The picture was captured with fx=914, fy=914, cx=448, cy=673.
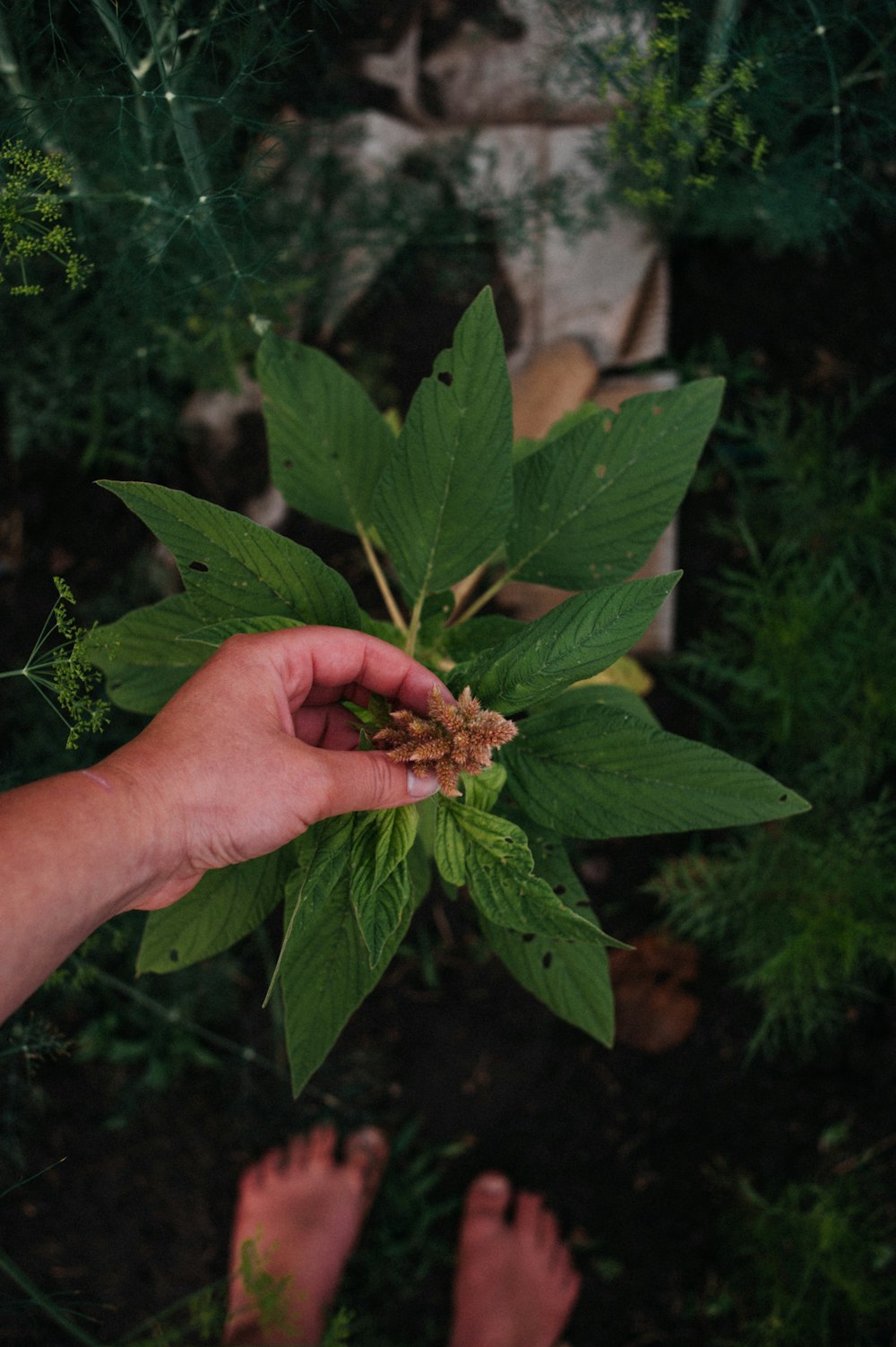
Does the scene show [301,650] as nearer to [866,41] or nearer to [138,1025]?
[138,1025]

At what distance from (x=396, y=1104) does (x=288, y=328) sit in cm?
186

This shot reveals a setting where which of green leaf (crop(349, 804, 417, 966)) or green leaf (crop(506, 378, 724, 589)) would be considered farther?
green leaf (crop(506, 378, 724, 589))

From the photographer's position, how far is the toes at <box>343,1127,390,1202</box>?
2.28 metres

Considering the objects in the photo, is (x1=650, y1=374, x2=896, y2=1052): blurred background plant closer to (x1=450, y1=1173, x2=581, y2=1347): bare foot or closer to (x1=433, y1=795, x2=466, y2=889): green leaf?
(x1=450, y1=1173, x2=581, y2=1347): bare foot

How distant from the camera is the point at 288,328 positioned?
204cm

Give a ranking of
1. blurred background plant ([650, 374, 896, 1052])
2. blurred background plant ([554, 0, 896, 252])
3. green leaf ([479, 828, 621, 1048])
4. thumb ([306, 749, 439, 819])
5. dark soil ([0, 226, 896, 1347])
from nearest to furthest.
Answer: thumb ([306, 749, 439, 819]), green leaf ([479, 828, 621, 1048]), blurred background plant ([554, 0, 896, 252]), blurred background plant ([650, 374, 896, 1052]), dark soil ([0, 226, 896, 1347])

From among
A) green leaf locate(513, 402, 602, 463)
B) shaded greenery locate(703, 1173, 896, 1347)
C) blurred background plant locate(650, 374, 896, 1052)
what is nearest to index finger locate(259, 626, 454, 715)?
green leaf locate(513, 402, 602, 463)

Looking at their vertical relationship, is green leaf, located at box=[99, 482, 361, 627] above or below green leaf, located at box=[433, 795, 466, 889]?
above

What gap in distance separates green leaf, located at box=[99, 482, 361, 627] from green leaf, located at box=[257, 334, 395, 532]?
29 centimetres

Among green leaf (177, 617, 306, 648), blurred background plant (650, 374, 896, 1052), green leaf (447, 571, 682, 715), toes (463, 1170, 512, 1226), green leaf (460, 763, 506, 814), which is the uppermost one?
green leaf (447, 571, 682, 715)

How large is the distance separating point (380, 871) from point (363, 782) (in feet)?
0.35

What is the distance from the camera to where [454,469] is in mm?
1183

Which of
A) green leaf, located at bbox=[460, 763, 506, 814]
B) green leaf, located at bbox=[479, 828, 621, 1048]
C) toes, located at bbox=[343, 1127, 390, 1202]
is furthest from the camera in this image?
toes, located at bbox=[343, 1127, 390, 1202]

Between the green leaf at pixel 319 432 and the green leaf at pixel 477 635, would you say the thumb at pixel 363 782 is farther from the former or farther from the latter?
the green leaf at pixel 319 432
